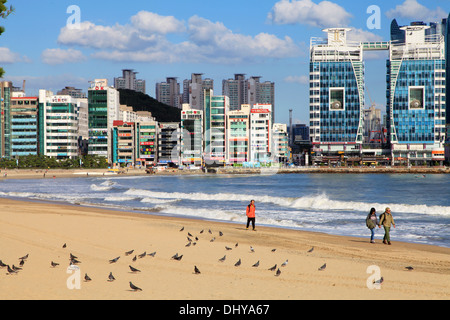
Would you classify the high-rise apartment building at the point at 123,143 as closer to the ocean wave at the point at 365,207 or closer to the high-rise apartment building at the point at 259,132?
the high-rise apartment building at the point at 259,132

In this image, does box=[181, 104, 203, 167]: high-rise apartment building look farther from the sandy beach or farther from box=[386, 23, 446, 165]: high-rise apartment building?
the sandy beach

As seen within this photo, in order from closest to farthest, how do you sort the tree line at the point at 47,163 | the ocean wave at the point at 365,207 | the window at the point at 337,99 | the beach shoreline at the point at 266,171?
the ocean wave at the point at 365,207
the beach shoreline at the point at 266,171
the tree line at the point at 47,163
the window at the point at 337,99

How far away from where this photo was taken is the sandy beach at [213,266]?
36.3ft

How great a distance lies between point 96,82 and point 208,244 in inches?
5791

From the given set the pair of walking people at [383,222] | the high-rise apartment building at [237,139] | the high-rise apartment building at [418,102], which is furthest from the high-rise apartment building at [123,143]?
the pair of walking people at [383,222]

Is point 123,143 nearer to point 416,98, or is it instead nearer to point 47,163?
point 47,163

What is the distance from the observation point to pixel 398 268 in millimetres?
14367

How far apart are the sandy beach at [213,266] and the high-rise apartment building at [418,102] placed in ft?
478

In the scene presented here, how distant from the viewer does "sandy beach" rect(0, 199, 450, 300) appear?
11055mm

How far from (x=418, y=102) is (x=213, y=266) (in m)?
157

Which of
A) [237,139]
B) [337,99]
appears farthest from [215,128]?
[337,99]

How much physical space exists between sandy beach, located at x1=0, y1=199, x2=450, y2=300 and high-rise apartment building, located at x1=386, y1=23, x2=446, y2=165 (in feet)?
478

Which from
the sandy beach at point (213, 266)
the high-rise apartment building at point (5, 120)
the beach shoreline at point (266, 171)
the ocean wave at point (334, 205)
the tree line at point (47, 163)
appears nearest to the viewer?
the sandy beach at point (213, 266)
